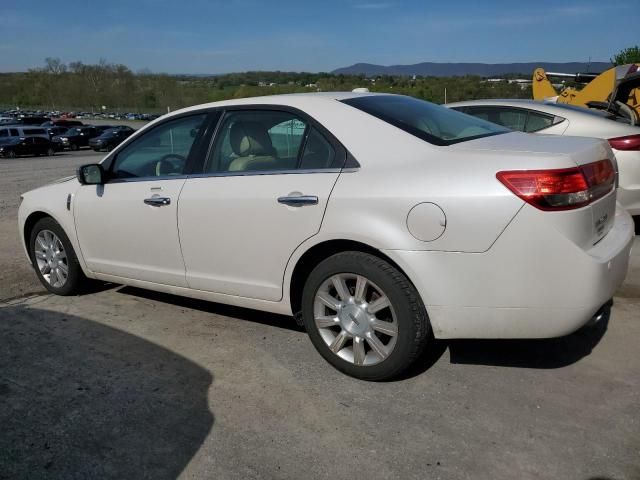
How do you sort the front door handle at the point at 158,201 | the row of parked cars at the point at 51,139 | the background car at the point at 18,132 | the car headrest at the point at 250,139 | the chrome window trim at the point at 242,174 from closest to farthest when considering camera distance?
1. the chrome window trim at the point at 242,174
2. the car headrest at the point at 250,139
3. the front door handle at the point at 158,201
4. the row of parked cars at the point at 51,139
5. the background car at the point at 18,132

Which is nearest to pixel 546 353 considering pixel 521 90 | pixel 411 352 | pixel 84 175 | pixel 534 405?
pixel 534 405

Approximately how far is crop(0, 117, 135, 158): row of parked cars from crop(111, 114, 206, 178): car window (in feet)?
99.0

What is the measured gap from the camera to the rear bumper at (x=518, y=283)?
2.72 meters

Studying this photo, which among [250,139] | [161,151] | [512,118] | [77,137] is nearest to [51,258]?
[161,151]

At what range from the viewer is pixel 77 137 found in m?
38.1

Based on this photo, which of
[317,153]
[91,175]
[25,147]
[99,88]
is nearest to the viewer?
[317,153]

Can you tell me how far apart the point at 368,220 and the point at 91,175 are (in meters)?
2.39

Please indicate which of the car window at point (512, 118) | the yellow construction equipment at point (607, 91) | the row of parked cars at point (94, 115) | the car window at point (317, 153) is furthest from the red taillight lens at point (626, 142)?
the row of parked cars at point (94, 115)

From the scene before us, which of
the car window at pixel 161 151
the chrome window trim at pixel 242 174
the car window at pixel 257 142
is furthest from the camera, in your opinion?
the car window at pixel 161 151

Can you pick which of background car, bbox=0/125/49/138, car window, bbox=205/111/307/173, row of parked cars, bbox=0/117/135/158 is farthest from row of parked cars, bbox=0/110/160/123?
car window, bbox=205/111/307/173

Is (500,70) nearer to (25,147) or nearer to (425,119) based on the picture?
(25,147)

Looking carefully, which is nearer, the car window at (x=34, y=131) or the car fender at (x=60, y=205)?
the car fender at (x=60, y=205)

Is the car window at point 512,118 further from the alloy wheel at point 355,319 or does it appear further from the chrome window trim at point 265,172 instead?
the alloy wheel at point 355,319

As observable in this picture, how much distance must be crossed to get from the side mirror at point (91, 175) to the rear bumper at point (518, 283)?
2.47 meters
